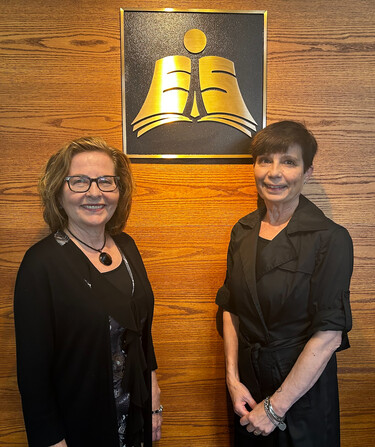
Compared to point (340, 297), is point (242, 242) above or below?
above

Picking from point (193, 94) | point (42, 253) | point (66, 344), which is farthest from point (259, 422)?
point (193, 94)

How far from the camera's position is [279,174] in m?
1.48

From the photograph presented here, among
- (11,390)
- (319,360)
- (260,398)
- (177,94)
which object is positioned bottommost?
(11,390)

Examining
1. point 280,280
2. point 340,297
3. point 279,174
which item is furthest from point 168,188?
point 340,297

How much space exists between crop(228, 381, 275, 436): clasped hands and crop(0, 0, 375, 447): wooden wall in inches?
14.2

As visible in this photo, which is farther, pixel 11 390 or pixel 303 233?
pixel 11 390

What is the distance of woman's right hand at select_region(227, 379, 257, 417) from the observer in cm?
153

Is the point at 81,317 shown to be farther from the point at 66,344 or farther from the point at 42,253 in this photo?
the point at 42,253

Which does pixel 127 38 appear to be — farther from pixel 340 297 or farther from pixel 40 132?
pixel 340 297

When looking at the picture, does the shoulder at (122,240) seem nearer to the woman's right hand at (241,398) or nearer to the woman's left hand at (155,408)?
the woman's left hand at (155,408)

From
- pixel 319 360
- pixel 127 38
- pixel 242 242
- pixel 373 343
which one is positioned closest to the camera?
pixel 319 360

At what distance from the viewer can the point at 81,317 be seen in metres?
1.27

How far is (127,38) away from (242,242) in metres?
1.09

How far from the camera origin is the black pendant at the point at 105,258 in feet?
4.60
